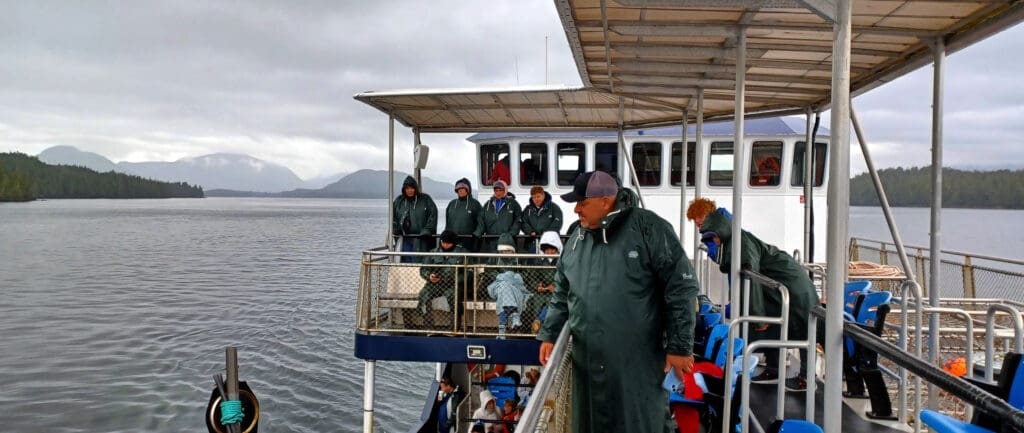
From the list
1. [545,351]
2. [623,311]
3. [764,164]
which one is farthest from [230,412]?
[764,164]

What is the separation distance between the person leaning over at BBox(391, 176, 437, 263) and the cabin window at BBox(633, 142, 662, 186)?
6656 millimetres

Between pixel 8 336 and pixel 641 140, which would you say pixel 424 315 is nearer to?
pixel 641 140

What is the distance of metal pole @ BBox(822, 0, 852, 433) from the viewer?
2.83 m

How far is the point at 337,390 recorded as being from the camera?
18.6m

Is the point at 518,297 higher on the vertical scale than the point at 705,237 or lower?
lower

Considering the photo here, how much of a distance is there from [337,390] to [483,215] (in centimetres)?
1136

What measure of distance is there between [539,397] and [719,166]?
43.1ft

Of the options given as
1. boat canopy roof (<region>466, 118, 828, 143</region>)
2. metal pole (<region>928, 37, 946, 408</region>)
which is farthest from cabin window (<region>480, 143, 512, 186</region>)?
metal pole (<region>928, 37, 946, 408</region>)

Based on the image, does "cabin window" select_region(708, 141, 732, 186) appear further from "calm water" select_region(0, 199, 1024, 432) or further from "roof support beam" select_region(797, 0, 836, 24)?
"roof support beam" select_region(797, 0, 836, 24)

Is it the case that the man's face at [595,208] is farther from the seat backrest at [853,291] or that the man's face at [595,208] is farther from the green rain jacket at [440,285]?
the green rain jacket at [440,285]

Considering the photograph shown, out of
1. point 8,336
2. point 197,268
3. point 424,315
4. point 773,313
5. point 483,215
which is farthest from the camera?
point 197,268

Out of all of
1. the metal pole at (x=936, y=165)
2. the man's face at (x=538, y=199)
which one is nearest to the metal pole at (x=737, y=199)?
the metal pole at (x=936, y=165)

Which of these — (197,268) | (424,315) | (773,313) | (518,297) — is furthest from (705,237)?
(197,268)

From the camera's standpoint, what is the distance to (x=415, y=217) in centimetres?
928
